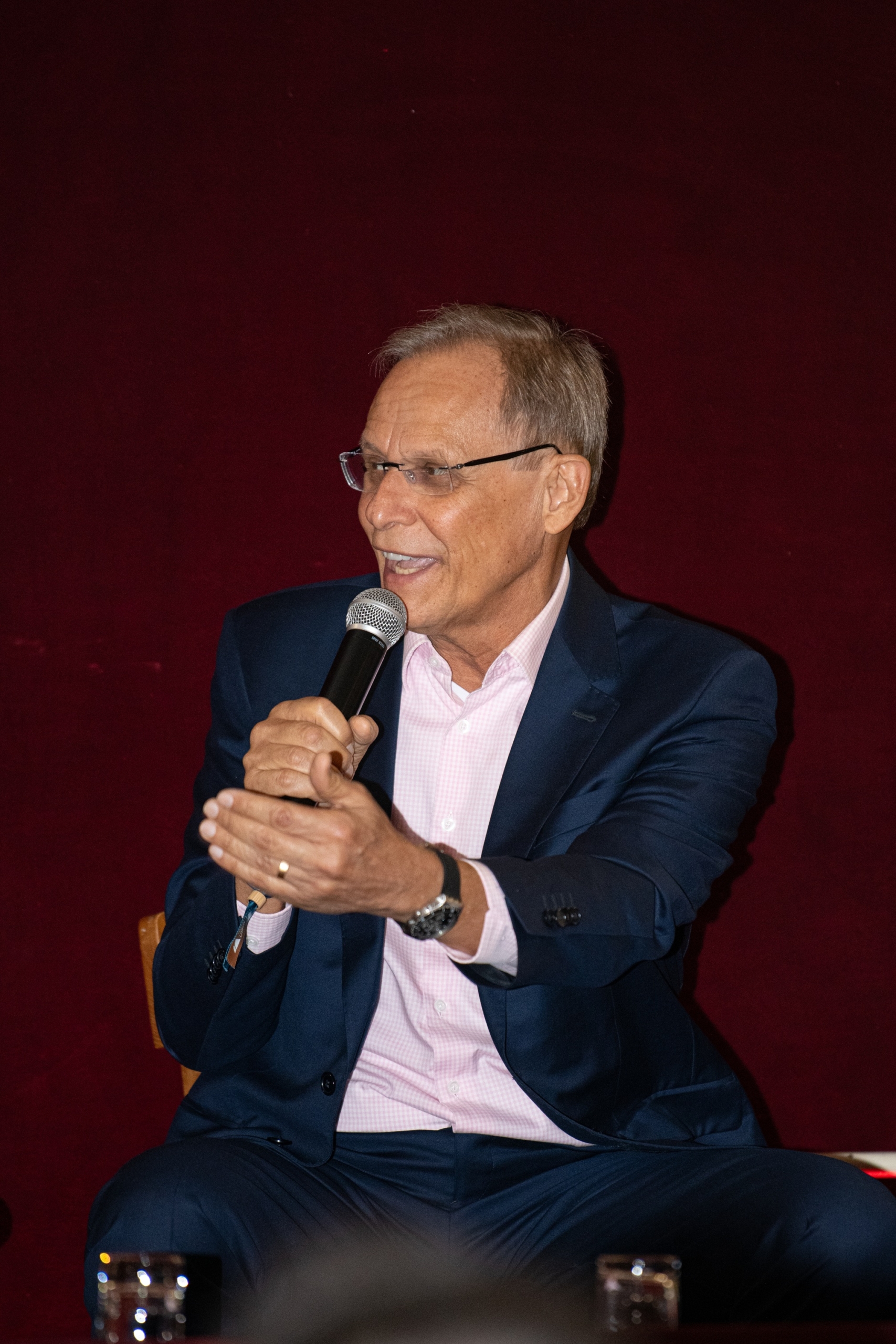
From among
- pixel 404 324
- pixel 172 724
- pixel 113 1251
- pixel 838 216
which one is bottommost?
pixel 113 1251

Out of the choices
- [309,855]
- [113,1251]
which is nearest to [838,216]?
[309,855]

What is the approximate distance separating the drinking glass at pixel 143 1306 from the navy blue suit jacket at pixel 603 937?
0.68m

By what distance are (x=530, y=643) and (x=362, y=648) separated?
54cm

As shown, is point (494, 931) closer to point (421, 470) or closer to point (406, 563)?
point (406, 563)

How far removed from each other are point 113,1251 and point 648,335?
2.06 metres

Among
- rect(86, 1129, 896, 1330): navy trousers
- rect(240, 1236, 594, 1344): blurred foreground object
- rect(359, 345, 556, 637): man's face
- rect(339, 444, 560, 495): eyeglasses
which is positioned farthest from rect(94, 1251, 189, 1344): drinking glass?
rect(339, 444, 560, 495): eyeglasses

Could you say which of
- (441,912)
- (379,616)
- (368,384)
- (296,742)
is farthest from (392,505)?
(368,384)

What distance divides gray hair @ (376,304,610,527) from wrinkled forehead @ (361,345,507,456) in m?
0.02

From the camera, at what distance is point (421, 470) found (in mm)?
1897

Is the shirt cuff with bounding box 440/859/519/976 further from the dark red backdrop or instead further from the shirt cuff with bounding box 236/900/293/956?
the dark red backdrop

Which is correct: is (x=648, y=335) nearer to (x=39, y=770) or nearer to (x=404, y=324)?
(x=404, y=324)

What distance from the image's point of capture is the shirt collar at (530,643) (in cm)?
202

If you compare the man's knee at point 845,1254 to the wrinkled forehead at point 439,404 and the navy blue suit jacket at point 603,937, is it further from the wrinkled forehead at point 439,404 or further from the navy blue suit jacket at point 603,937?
the wrinkled forehead at point 439,404

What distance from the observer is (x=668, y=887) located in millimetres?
1679
